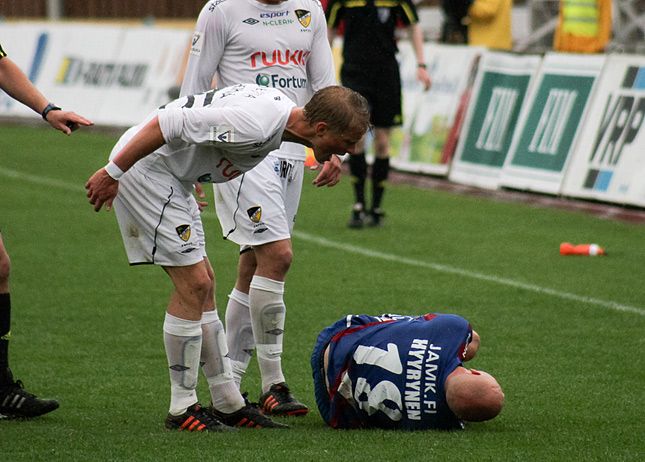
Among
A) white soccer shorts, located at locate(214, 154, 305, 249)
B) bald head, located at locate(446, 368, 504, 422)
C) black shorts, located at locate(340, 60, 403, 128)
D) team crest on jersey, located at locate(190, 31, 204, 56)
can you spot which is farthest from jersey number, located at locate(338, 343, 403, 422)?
black shorts, located at locate(340, 60, 403, 128)

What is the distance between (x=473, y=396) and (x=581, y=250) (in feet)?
16.6

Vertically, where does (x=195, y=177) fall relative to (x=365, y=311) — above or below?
above

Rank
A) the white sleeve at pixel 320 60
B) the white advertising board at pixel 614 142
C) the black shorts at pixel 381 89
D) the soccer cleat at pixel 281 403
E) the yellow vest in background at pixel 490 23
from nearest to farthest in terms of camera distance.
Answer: the soccer cleat at pixel 281 403 → the white sleeve at pixel 320 60 → the black shorts at pixel 381 89 → the white advertising board at pixel 614 142 → the yellow vest in background at pixel 490 23

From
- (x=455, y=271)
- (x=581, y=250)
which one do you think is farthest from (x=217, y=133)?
(x=581, y=250)

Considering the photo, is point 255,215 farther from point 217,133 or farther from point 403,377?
point 403,377

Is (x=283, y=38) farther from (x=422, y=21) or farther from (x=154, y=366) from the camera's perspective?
(x=422, y=21)

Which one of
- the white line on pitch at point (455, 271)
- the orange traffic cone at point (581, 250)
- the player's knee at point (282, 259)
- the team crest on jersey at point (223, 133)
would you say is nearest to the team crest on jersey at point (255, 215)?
the player's knee at point (282, 259)

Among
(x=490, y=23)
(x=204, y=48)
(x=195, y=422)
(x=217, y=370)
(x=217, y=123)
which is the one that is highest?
(x=217, y=123)

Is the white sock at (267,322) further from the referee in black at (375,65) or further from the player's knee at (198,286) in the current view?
the referee in black at (375,65)

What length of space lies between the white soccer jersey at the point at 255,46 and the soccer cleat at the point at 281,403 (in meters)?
1.15

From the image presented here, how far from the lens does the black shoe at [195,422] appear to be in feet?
14.7

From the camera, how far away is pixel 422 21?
19.7 m

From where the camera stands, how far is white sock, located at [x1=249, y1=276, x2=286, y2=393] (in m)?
5.04

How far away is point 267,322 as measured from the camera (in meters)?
5.08
